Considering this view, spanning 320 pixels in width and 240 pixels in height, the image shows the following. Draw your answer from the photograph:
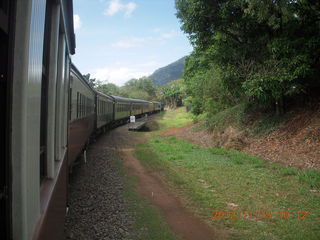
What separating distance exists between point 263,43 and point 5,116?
1233 centimetres

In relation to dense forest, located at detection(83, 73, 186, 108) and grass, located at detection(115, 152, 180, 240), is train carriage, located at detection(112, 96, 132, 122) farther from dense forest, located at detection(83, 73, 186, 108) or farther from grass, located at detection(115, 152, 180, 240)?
dense forest, located at detection(83, 73, 186, 108)

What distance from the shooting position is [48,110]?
2.31m

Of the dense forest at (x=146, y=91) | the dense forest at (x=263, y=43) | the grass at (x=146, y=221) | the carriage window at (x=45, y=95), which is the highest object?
the dense forest at (x=146, y=91)

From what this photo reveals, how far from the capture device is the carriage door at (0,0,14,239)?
1.09 m

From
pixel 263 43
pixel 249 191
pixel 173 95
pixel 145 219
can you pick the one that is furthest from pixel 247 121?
pixel 173 95

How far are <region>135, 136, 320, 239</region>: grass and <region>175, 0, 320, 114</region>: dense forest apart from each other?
3.35 m

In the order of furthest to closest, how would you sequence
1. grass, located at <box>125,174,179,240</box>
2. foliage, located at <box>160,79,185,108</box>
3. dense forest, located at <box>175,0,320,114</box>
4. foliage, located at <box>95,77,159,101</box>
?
foliage, located at <box>95,77,159,101</box>, foliage, located at <box>160,79,185,108</box>, dense forest, located at <box>175,0,320,114</box>, grass, located at <box>125,174,179,240</box>

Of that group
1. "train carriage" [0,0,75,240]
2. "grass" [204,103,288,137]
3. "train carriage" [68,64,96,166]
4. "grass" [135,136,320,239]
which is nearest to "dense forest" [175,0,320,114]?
"grass" [204,103,288,137]

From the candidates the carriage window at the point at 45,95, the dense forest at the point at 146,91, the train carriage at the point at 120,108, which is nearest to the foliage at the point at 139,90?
the dense forest at the point at 146,91

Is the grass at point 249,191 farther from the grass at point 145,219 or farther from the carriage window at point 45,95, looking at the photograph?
the carriage window at point 45,95

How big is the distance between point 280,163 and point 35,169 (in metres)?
9.04

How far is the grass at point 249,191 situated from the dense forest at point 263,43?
11.0 ft

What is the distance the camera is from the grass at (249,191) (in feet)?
15.4

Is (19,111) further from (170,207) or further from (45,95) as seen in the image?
(170,207)
